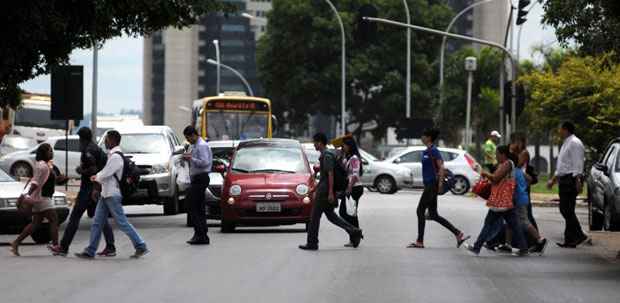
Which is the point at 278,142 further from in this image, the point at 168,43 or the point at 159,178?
the point at 168,43

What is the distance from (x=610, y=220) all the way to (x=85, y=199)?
25.8 ft

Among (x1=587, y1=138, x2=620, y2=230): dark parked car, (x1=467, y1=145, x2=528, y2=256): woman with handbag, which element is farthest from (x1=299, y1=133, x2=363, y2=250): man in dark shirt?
(x1=587, y1=138, x2=620, y2=230): dark parked car

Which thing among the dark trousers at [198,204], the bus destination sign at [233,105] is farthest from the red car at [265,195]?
the bus destination sign at [233,105]

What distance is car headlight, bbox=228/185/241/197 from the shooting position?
23891 millimetres

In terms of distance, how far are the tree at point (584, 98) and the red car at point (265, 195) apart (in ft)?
46.4

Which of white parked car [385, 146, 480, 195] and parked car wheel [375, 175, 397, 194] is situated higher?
white parked car [385, 146, 480, 195]

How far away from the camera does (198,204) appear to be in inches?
840

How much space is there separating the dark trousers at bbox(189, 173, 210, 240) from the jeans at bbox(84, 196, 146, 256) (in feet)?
7.67

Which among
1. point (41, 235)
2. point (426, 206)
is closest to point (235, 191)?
point (41, 235)

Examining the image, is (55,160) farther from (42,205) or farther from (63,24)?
(42,205)

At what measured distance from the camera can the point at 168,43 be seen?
194125 millimetres

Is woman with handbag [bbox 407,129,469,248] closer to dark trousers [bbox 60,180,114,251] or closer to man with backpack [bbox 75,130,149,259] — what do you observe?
man with backpack [bbox 75,130,149,259]

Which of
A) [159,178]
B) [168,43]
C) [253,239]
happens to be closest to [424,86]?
[159,178]

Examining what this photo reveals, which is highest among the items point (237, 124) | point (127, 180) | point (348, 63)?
point (348, 63)
